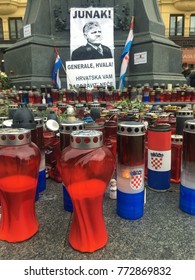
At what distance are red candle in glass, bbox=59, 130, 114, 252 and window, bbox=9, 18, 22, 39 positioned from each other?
25674 mm

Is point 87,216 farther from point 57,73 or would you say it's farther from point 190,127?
point 57,73

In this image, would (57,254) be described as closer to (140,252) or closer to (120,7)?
(140,252)

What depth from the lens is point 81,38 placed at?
320 inches

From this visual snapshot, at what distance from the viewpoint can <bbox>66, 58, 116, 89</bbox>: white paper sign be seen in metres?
8.14

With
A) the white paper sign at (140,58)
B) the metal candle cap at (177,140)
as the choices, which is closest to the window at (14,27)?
the white paper sign at (140,58)

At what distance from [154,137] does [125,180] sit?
56 centimetres

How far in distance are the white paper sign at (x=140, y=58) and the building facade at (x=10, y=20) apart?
18.7 metres

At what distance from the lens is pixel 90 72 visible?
8219mm

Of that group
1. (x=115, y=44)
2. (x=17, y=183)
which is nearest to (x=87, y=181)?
(x=17, y=183)

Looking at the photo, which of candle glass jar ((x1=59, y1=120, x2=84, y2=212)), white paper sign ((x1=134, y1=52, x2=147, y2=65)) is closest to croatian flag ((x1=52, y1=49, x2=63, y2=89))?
white paper sign ((x1=134, y1=52, x2=147, y2=65))

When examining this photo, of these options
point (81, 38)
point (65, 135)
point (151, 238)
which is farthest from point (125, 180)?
point (81, 38)

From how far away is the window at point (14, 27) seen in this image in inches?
934

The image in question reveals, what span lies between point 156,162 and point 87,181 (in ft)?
2.98

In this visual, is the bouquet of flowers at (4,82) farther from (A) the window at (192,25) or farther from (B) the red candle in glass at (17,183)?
(A) the window at (192,25)
